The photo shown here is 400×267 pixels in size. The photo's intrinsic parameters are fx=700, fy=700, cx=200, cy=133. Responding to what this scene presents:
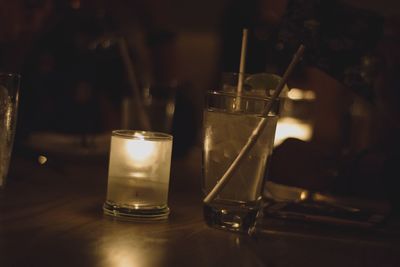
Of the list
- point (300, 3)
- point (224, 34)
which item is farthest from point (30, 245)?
point (224, 34)

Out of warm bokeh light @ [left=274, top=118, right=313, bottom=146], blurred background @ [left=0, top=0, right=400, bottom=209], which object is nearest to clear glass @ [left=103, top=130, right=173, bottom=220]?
blurred background @ [left=0, top=0, right=400, bottom=209]

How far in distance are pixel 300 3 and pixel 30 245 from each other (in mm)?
543

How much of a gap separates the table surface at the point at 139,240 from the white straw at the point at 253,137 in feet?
0.21

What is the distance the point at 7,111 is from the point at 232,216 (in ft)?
1.21

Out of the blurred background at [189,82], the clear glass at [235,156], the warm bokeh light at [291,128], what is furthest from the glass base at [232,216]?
the warm bokeh light at [291,128]

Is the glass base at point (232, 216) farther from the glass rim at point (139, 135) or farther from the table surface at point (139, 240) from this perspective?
the glass rim at point (139, 135)

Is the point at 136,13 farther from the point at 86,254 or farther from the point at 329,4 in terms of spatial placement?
the point at 86,254

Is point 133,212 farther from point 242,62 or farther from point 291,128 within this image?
point 291,128

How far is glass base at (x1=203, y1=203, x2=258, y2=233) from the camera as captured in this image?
0.96 metres

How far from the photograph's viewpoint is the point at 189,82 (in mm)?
2172

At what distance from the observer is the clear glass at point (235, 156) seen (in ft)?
3.15

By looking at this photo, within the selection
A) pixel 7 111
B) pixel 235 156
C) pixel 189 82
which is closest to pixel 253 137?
pixel 235 156

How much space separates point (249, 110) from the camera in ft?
3.17

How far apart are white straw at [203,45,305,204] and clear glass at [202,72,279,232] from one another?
0.01 m
